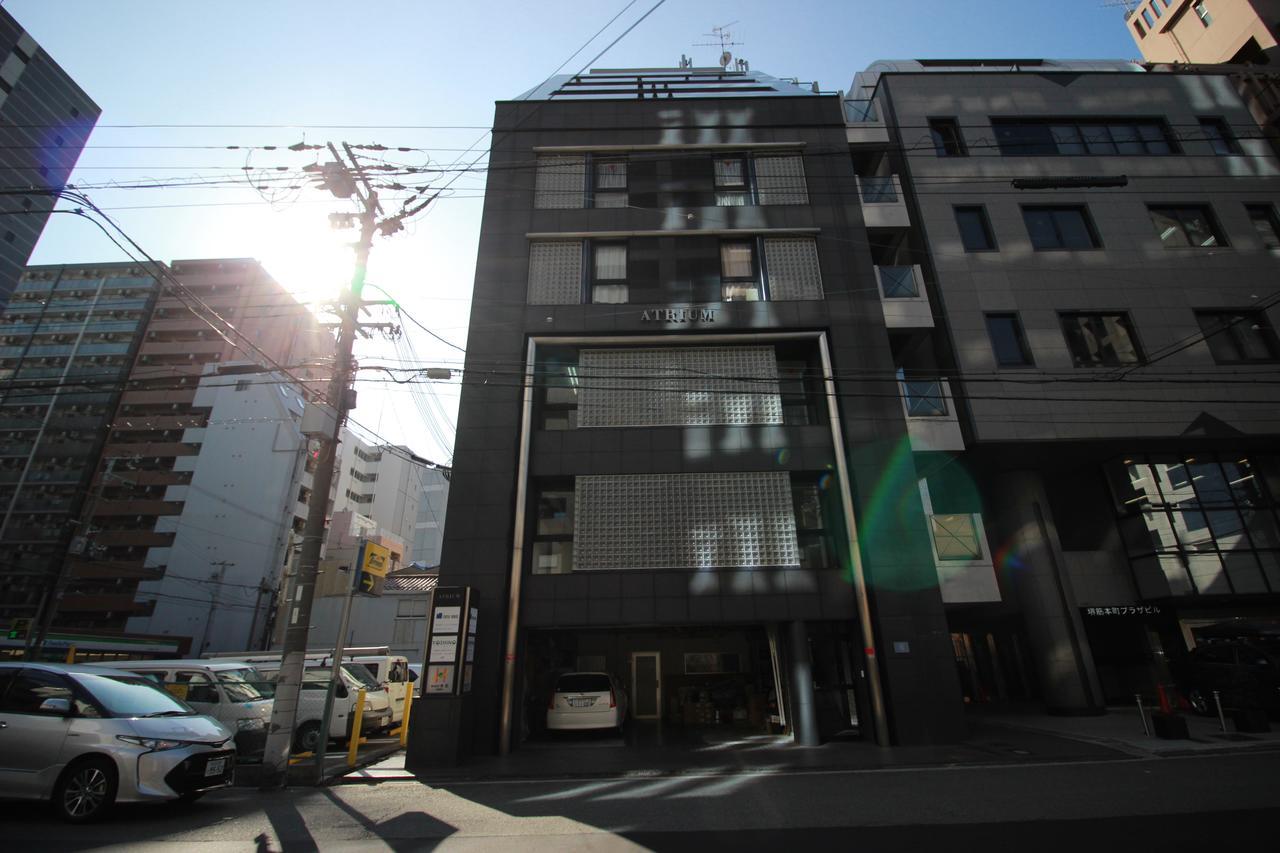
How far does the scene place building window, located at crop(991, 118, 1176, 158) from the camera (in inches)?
771

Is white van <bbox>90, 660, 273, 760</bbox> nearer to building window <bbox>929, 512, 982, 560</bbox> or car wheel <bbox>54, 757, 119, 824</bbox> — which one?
car wheel <bbox>54, 757, 119, 824</bbox>

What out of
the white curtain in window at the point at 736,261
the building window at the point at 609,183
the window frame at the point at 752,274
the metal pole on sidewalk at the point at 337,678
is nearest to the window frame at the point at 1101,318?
the window frame at the point at 752,274

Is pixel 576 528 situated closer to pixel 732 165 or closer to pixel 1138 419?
pixel 732 165

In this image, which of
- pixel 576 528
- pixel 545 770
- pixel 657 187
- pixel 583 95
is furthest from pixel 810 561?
pixel 583 95

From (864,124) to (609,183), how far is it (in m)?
8.88

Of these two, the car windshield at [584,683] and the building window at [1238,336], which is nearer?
the car windshield at [584,683]

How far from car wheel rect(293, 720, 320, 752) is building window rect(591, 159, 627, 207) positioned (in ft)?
53.5

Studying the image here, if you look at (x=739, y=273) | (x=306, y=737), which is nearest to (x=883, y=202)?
(x=739, y=273)

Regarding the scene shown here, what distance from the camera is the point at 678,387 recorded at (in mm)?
15766

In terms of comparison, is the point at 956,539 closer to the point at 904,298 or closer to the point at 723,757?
the point at 904,298

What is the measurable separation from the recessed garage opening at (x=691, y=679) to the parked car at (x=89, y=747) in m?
7.51

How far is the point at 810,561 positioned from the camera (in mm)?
14586

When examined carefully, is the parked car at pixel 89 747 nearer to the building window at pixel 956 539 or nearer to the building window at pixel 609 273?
the building window at pixel 609 273

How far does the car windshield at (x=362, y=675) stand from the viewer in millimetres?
15391
